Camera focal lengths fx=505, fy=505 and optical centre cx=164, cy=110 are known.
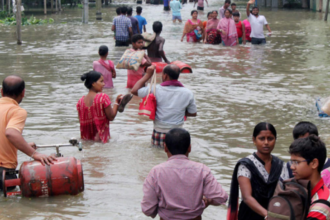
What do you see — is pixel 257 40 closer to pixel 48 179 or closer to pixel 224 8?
pixel 224 8

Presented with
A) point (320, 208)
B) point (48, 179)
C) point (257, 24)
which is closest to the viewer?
point (320, 208)

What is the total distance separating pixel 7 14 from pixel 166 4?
12581 millimetres

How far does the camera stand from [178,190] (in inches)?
137

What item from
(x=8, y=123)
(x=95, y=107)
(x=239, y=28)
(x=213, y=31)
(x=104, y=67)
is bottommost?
(x=95, y=107)

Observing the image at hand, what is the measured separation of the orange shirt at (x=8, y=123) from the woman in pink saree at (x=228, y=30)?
12.7 meters

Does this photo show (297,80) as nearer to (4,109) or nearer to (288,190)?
(4,109)

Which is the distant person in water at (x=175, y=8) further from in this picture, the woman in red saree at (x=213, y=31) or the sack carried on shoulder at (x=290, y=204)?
the sack carried on shoulder at (x=290, y=204)

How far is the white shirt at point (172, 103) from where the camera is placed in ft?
19.9

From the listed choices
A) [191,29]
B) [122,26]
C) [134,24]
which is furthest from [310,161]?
[191,29]

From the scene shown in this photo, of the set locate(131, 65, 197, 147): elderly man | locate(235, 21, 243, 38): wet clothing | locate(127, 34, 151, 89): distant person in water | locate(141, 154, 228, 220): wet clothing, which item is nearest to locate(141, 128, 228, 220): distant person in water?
locate(141, 154, 228, 220): wet clothing

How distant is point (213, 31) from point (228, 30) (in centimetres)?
88

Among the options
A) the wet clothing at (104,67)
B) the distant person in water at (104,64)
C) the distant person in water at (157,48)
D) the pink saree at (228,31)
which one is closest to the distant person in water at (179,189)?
the distant person in water at (104,64)

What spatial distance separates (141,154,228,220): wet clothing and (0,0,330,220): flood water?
150 centimetres

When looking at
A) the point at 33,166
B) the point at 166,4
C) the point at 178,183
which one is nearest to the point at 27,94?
the point at 33,166
